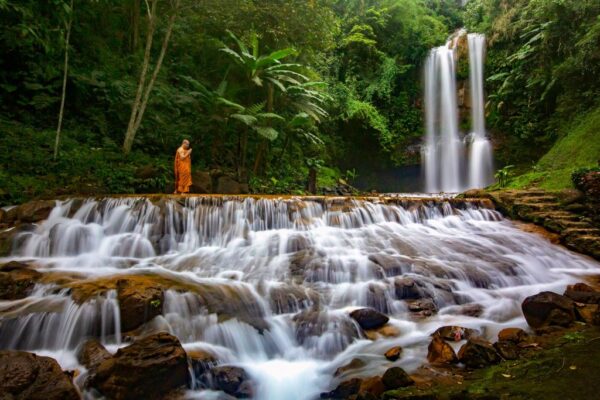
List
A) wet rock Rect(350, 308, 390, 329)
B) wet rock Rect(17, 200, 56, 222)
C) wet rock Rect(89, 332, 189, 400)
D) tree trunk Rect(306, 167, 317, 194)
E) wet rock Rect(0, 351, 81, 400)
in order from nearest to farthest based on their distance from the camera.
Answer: wet rock Rect(0, 351, 81, 400), wet rock Rect(89, 332, 189, 400), wet rock Rect(350, 308, 390, 329), wet rock Rect(17, 200, 56, 222), tree trunk Rect(306, 167, 317, 194)

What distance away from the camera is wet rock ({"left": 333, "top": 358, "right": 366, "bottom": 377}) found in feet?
12.2

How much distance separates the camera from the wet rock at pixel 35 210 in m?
6.79

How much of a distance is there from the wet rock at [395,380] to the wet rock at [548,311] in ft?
7.12

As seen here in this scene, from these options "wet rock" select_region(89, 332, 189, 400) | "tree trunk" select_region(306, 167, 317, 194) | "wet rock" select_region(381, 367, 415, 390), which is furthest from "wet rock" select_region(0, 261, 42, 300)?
"tree trunk" select_region(306, 167, 317, 194)

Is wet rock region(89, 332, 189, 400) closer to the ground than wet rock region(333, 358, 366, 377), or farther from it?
farther from it

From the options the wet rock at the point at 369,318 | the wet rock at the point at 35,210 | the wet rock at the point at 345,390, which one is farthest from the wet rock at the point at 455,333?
the wet rock at the point at 35,210

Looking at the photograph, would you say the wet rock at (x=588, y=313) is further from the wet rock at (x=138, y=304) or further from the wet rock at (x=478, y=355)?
the wet rock at (x=138, y=304)

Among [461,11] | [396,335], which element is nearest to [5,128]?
[396,335]

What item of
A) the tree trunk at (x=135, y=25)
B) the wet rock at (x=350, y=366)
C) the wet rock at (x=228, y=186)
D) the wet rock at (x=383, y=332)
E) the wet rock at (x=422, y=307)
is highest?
the tree trunk at (x=135, y=25)

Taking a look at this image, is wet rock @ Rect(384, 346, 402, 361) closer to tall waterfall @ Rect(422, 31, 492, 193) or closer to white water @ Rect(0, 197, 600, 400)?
white water @ Rect(0, 197, 600, 400)

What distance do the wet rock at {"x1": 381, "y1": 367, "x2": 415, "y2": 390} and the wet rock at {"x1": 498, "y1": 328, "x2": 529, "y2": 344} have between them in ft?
4.54

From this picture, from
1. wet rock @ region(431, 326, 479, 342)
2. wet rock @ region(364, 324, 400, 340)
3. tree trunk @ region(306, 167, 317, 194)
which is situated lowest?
wet rock @ region(364, 324, 400, 340)

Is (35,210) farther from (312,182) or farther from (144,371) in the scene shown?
(312,182)

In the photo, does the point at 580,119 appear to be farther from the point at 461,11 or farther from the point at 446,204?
the point at 461,11
